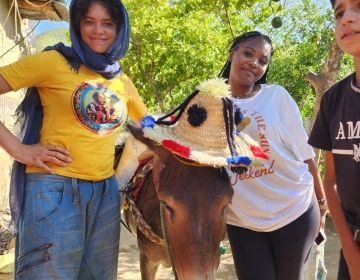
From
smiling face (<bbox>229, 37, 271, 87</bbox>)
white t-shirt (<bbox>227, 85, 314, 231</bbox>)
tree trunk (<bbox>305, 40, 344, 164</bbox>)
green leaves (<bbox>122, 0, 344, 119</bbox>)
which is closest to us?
white t-shirt (<bbox>227, 85, 314, 231</bbox>)

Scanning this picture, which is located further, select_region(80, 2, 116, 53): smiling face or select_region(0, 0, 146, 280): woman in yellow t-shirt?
select_region(80, 2, 116, 53): smiling face

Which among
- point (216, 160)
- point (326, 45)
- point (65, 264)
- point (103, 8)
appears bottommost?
point (65, 264)

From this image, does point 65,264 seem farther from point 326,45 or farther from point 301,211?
point 326,45

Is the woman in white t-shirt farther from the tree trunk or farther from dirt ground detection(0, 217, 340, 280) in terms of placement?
dirt ground detection(0, 217, 340, 280)

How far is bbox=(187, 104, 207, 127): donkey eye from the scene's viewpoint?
1.99 metres

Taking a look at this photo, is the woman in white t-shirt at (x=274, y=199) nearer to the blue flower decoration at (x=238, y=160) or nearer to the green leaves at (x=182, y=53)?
the blue flower decoration at (x=238, y=160)

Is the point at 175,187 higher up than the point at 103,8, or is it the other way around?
the point at 103,8

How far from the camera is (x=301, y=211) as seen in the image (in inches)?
102

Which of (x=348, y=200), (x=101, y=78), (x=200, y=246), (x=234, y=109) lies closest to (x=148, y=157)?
(x=101, y=78)

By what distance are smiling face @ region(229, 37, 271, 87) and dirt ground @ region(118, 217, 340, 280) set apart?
3360 mm

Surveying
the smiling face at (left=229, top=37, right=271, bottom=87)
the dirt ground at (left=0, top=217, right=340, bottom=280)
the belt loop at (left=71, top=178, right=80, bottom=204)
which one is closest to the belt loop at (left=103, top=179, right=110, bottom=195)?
the belt loop at (left=71, top=178, right=80, bottom=204)

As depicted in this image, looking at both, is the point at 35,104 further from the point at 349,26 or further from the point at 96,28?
the point at 349,26

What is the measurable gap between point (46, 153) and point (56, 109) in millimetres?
235

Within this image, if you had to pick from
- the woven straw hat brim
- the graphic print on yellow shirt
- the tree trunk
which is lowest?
the woven straw hat brim
